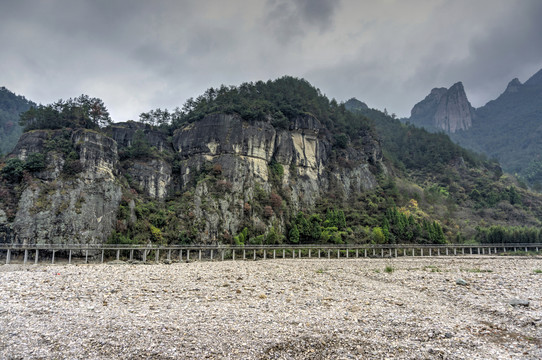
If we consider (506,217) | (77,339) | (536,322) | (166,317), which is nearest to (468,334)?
(536,322)

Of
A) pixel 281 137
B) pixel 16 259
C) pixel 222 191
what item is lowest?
pixel 16 259

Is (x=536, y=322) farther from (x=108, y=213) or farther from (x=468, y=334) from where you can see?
(x=108, y=213)

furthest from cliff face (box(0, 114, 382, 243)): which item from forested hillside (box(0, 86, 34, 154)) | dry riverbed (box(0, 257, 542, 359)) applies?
forested hillside (box(0, 86, 34, 154))

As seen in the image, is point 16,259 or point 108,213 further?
point 108,213

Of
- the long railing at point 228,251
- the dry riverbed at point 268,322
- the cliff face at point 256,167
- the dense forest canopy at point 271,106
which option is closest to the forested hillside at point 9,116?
the dense forest canopy at point 271,106

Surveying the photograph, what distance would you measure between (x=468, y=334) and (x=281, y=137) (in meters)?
74.3

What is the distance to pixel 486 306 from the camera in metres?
15.7

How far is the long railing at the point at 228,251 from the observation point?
4469 centimetres

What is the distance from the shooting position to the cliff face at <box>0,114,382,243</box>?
160ft

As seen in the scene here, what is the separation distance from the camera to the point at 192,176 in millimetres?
72250

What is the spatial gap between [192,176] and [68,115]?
1160 inches

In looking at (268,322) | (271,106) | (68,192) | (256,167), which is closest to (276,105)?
(271,106)

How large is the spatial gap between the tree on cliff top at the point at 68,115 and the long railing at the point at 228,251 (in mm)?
29920

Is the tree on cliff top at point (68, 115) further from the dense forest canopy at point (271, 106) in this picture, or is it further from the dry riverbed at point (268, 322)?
the dry riverbed at point (268, 322)
